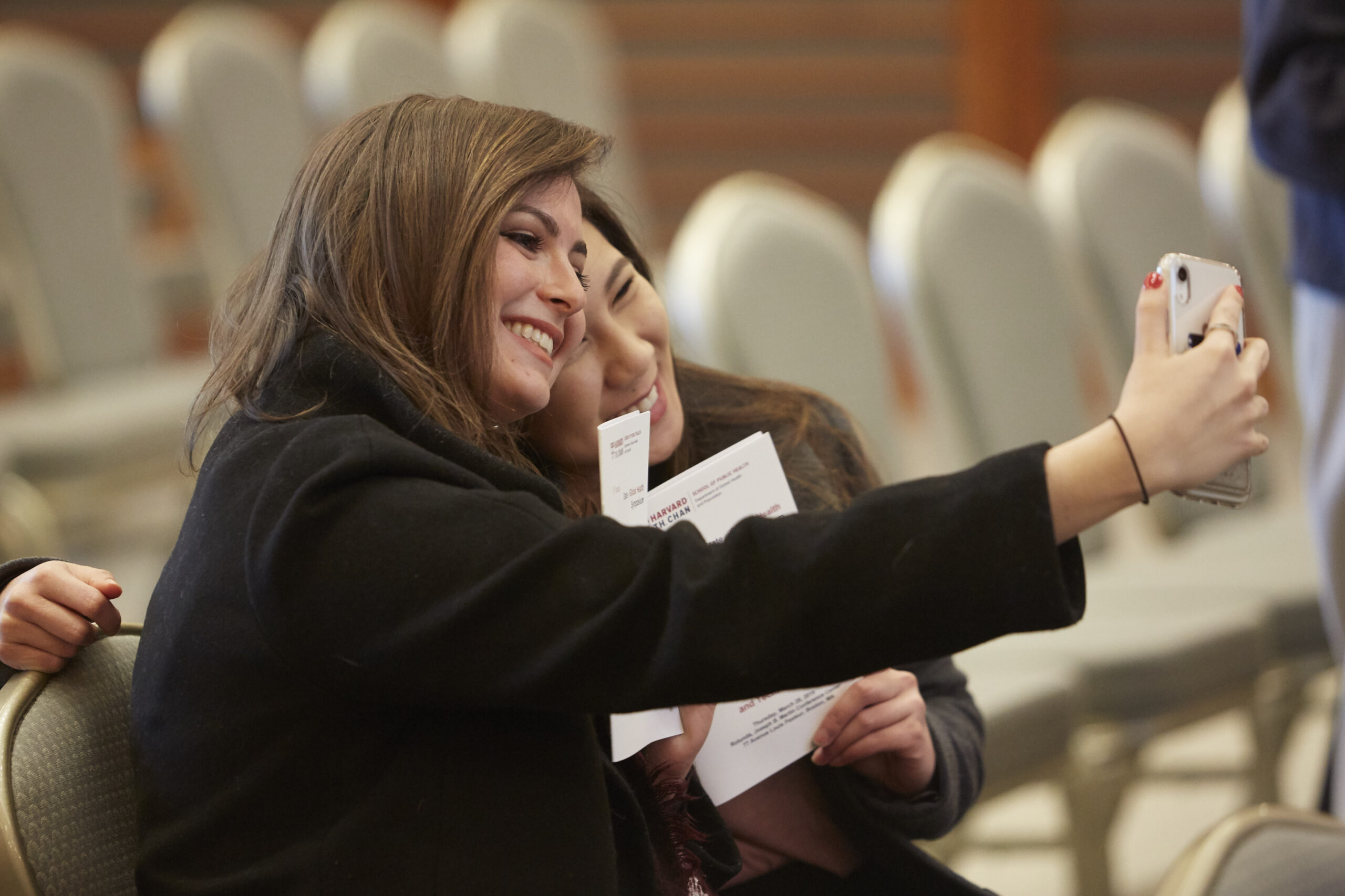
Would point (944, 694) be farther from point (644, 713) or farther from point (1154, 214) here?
point (1154, 214)

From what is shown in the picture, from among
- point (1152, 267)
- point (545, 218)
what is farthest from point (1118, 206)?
point (545, 218)

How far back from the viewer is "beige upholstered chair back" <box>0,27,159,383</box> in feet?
8.23

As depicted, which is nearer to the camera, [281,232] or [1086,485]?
[1086,485]

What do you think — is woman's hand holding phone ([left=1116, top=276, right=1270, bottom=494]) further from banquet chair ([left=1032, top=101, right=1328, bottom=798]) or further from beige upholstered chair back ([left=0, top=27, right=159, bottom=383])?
beige upholstered chair back ([left=0, top=27, right=159, bottom=383])

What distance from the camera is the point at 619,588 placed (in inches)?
27.1

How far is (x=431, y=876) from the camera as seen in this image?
73 centimetres

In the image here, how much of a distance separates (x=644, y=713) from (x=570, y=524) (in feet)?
0.71

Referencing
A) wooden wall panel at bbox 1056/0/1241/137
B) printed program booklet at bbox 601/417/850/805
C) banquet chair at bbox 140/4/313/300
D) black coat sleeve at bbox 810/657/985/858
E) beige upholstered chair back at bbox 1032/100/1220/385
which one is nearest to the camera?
printed program booklet at bbox 601/417/850/805

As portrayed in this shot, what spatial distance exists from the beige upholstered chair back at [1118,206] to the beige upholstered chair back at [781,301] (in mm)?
471

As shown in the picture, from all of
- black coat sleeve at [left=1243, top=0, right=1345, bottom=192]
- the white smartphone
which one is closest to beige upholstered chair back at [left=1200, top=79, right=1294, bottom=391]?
black coat sleeve at [left=1243, top=0, right=1345, bottom=192]

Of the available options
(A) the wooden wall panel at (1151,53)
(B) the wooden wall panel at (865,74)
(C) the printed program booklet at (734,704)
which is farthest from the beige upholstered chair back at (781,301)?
Result: (A) the wooden wall panel at (1151,53)

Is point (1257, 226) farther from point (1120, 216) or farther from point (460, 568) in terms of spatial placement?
point (460, 568)

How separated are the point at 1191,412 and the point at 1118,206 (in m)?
1.92

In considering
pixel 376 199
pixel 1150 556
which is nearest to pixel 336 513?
pixel 376 199
